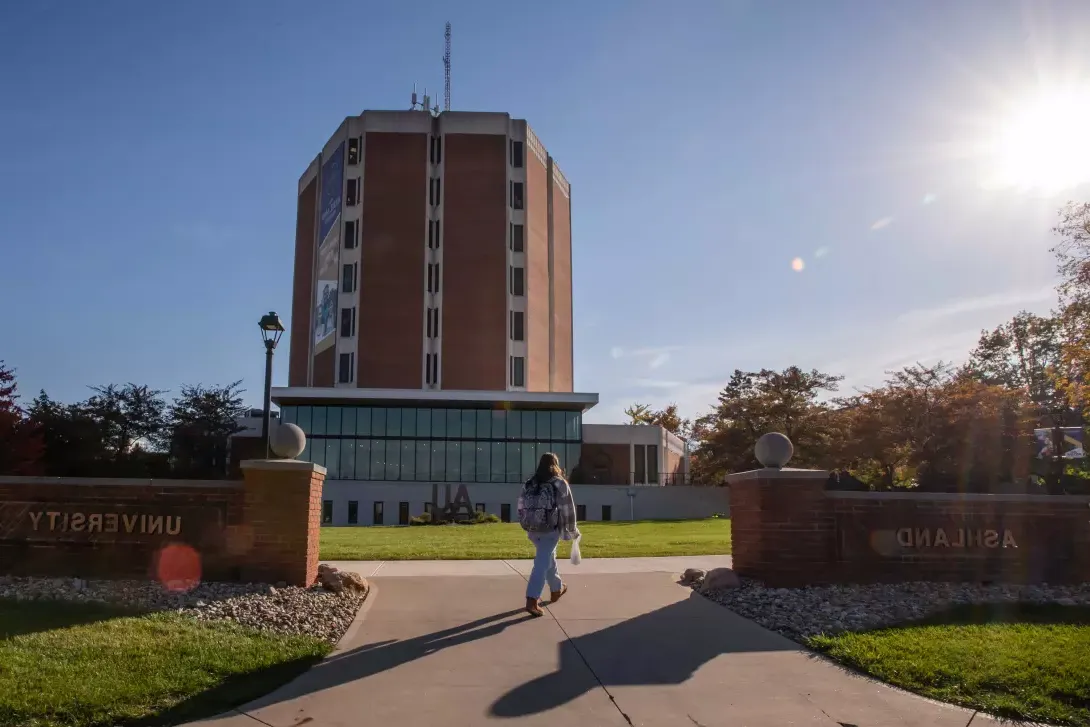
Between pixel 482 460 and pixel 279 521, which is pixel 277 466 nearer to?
pixel 279 521

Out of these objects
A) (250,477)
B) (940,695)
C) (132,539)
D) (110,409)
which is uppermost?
(110,409)

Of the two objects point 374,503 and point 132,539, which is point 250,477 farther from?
point 374,503

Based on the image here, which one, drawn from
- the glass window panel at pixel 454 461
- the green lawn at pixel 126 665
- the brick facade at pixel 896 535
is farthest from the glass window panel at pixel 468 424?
the green lawn at pixel 126 665

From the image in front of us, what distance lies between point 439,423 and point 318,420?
7.31 meters

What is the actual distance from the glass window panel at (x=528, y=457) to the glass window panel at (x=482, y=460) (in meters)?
2.18

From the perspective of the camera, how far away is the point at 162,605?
8.00 meters

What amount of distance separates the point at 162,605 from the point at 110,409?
39.1 meters

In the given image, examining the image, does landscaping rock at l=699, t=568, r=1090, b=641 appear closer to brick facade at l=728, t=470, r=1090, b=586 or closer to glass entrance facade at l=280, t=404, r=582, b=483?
brick facade at l=728, t=470, r=1090, b=586

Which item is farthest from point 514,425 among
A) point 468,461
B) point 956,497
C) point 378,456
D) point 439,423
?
point 956,497

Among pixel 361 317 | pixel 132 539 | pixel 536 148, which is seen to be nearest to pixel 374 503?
pixel 361 317

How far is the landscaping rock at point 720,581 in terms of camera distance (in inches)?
369

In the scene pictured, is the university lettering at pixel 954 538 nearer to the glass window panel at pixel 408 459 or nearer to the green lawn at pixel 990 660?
the green lawn at pixel 990 660

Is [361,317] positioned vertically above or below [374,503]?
above

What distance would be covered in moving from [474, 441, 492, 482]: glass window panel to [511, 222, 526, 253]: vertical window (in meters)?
13.9
